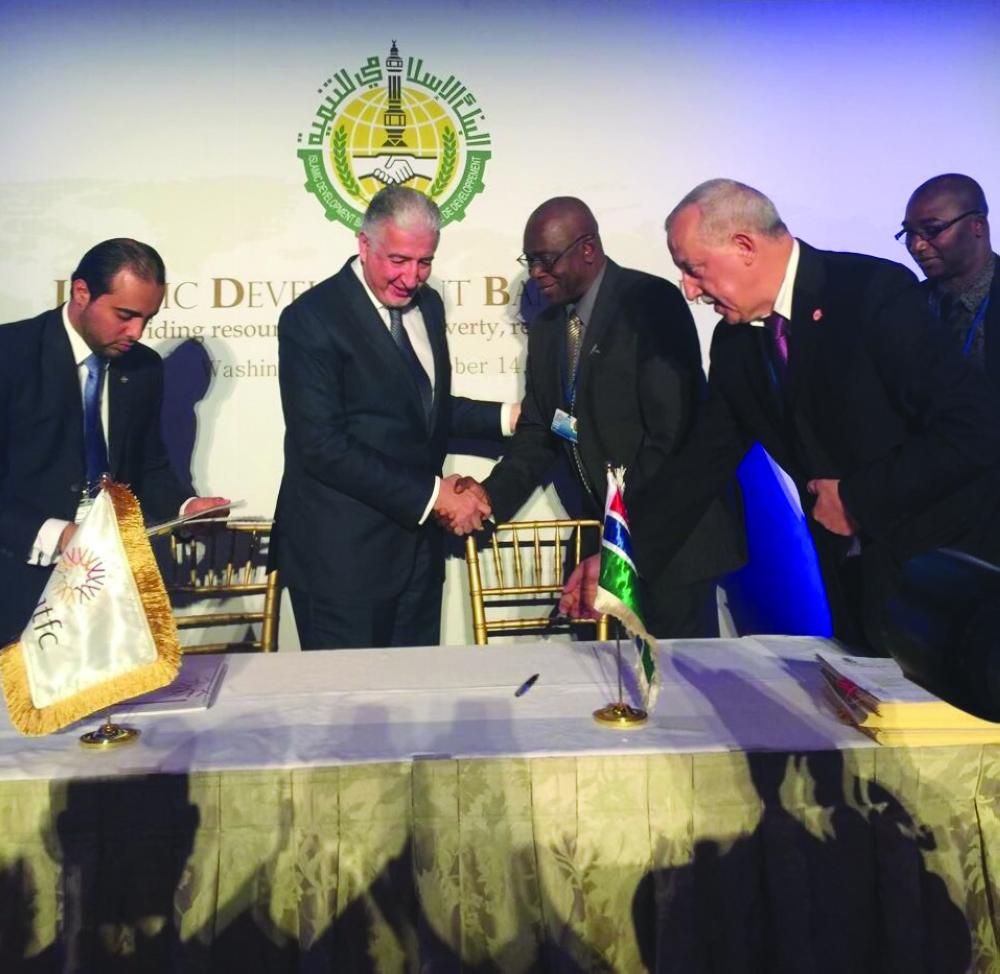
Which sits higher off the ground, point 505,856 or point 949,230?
point 949,230

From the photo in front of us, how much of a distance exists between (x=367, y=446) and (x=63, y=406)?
33.7 inches

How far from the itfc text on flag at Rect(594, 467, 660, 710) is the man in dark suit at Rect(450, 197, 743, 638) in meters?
1.14

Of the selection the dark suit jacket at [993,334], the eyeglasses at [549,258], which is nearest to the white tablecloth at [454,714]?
the dark suit jacket at [993,334]

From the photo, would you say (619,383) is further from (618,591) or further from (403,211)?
(618,591)

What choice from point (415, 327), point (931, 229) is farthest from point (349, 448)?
point (931, 229)

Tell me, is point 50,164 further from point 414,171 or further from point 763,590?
point 763,590

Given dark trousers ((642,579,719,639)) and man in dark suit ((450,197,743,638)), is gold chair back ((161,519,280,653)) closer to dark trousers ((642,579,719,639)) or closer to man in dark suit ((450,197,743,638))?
man in dark suit ((450,197,743,638))

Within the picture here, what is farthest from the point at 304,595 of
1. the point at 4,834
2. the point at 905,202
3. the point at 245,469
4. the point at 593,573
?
the point at 905,202

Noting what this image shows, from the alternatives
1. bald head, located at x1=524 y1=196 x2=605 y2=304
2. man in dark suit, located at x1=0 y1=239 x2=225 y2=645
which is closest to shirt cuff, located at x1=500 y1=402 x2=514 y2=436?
bald head, located at x1=524 y1=196 x2=605 y2=304

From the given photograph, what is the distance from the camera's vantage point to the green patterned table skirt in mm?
1137

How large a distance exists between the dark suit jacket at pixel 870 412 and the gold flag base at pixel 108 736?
4.15ft

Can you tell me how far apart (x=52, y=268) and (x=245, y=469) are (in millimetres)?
942

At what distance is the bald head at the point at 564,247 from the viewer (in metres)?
2.74

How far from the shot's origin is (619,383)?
268cm
